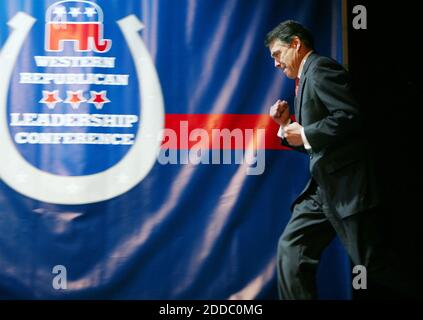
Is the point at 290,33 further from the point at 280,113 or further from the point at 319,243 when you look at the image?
the point at 319,243

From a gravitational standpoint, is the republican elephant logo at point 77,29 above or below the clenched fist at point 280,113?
above

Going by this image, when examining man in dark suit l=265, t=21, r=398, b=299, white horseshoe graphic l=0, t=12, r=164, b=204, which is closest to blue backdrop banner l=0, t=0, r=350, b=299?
white horseshoe graphic l=0, t=12, r=164, b=204

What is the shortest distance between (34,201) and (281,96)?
140 centimetres

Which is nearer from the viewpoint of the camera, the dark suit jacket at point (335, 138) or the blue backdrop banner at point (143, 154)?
the dark suit jacket at point (335, 138)

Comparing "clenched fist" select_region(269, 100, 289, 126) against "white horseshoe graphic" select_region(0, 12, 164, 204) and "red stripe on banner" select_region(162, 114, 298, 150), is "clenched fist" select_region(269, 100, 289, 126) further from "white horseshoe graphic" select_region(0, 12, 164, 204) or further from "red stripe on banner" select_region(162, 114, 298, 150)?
"white horseshoe graphic" select_region(0, 12, 164, 204)

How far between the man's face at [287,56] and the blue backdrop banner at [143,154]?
9 cm

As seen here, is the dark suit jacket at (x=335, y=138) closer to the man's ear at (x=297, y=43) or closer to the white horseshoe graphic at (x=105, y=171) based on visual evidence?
the man's ear at (x=297, y=43)

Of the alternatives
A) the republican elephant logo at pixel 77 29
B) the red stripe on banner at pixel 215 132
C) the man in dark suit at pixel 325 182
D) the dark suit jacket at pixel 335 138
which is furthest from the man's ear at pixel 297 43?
the republican elephant logo at pixel 77 29

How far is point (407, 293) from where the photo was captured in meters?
2.72

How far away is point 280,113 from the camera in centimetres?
289

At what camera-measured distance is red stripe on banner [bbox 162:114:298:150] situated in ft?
9.78

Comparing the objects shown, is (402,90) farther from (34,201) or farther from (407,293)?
(34,201)

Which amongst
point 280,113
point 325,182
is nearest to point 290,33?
point 280,113

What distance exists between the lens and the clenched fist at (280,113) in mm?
2883
